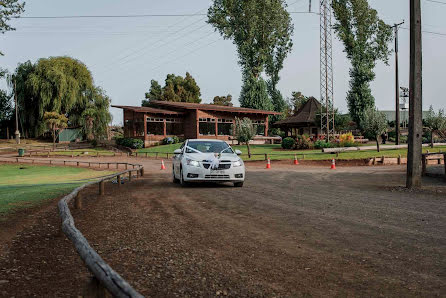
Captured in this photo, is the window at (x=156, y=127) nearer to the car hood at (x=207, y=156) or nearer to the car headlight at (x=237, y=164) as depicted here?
the car hood at (x=207, y=156)

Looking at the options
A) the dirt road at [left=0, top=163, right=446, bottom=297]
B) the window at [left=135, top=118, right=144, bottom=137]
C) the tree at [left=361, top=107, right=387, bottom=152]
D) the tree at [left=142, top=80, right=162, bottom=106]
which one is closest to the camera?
the dirt road at [left=0, top=163, right=446, bottom=297]

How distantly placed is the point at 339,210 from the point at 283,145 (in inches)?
1239

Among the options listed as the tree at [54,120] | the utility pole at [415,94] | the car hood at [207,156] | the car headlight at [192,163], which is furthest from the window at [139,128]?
the utility pole at [415,94]

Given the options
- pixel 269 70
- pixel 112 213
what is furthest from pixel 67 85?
pixel 112 213

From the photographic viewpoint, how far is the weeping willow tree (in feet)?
172

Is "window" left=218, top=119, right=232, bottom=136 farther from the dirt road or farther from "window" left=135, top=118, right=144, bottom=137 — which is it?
the dirt road

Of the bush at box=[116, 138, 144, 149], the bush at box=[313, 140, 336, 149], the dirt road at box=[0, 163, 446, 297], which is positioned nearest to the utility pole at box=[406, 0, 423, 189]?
the dirt road at box=[0, 163, 446, 297]

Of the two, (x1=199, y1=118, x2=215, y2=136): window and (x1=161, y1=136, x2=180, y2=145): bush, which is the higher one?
(x1=199, y1=118, x2=215, y2=136): window

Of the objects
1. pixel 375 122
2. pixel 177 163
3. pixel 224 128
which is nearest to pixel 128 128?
pixel 224 128

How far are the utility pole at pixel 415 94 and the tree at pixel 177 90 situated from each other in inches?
2569

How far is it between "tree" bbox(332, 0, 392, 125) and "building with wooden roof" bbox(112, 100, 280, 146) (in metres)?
13.9

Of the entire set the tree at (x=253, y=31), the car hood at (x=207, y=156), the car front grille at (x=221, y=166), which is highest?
the tree at (x=253, y=31)

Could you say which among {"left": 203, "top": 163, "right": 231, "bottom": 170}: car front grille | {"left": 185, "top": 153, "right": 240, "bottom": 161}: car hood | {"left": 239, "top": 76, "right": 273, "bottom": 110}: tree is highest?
{"left": 239, "top": 76, "right": 273, "bottom": 110}: tree

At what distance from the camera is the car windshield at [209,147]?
1406 cm
